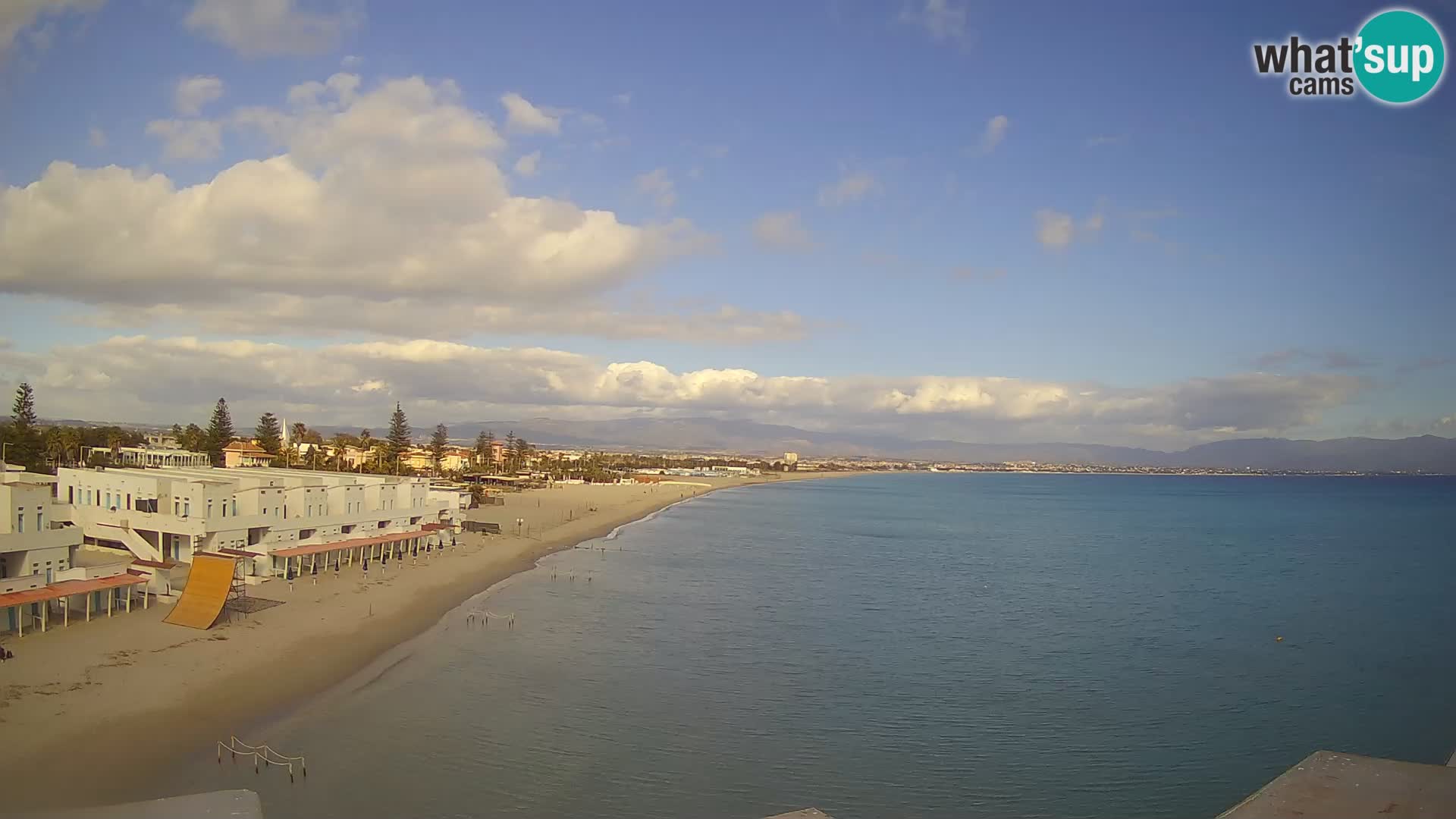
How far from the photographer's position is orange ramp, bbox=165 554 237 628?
23.1 meters

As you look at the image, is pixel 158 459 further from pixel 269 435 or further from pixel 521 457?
pixel 521 457

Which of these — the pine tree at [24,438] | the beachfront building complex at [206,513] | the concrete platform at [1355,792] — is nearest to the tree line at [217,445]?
the pine tree at [24,438]

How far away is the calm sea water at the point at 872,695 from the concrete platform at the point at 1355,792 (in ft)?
8.00

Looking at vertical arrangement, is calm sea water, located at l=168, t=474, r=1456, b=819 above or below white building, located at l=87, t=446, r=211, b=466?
below

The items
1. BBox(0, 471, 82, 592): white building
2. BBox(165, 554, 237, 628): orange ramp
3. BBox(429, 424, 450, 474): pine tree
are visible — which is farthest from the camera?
BBox(429, 424, 450, 474): pine tree

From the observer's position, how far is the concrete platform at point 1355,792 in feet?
40.9

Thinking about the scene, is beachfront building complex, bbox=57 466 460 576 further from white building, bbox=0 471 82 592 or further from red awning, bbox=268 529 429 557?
white building, bbox=0 471 82 592

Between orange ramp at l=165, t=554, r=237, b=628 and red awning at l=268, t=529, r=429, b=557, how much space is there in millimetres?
6528

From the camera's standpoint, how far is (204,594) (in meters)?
23.7

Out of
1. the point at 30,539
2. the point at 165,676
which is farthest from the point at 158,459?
the point at 165,676

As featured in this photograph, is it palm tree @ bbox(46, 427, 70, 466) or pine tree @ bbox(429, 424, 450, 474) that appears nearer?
palm tree @ bbox(46, 427, 70, 466)

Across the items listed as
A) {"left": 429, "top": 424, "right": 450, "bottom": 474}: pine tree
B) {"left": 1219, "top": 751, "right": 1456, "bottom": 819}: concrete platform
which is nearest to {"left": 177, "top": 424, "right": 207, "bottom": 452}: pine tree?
{"left": 429, "top": 424, "right": 450, "bottom": 474}: pine tree

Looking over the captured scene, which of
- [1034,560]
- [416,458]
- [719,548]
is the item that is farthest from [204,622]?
[416,458]

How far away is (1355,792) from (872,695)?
11049 mm
